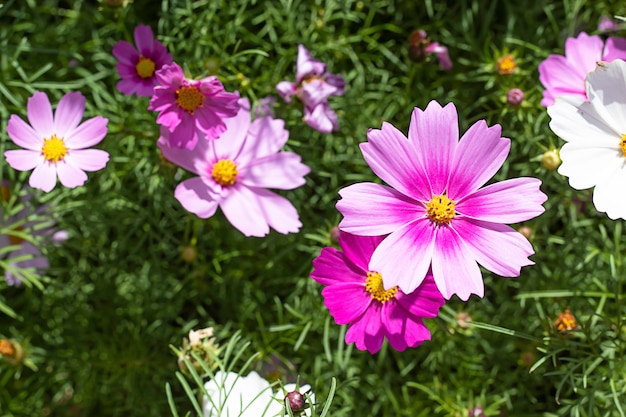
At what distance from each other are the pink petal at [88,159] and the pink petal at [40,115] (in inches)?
2.4

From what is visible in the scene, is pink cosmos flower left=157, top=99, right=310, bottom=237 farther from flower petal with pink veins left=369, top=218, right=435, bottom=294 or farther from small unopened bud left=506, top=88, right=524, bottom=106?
small unopened bud left=506, top=88, right=524, bottom=106

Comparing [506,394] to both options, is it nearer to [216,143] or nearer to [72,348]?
[216,143]

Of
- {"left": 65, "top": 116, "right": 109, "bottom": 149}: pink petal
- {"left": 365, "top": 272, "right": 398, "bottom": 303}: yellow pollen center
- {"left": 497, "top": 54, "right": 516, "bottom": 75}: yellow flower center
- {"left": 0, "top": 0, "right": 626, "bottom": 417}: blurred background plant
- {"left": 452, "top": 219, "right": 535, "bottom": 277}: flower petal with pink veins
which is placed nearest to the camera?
{"left": 452, "top": 219, "right": 535, "bottom": 277}: flower petal with pink veins

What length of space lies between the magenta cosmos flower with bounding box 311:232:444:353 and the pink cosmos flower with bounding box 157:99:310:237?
0.55 ft

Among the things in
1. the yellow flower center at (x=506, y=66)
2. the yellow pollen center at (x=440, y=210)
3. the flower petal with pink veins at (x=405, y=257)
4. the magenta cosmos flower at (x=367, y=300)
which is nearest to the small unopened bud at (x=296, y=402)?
the magenta cosmos flower at (x=367, y=300)

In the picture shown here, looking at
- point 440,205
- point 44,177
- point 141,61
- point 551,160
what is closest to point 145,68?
point 141,61

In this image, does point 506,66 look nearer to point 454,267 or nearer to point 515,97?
point 515,97

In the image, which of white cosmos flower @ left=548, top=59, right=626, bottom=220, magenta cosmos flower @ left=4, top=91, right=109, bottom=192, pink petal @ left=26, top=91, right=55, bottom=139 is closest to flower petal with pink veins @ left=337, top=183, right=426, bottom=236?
white cosmos flower @ left=548, top=59, right=626, bottom=220

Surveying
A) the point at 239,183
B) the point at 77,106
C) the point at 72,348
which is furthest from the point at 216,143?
the point at 72,348

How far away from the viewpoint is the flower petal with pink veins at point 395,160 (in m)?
0.84

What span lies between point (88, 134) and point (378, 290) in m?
0.53

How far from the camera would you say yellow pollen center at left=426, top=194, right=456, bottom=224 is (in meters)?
0.89

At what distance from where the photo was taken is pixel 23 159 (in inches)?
39.9

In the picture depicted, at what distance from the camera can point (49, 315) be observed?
1.52 metres
